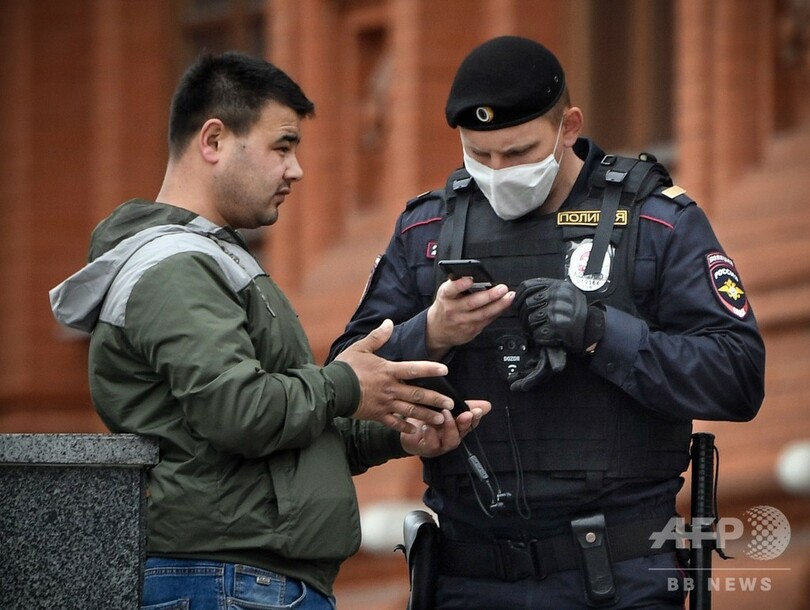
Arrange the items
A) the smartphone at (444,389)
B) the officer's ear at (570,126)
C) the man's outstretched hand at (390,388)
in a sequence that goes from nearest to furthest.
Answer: the man's outstretched hand at (390,388) < the smartphone at (444,389) < the officer's ear at (570,126)

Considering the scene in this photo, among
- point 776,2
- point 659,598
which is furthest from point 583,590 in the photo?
point 776,2

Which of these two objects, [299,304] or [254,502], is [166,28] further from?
[254,502]

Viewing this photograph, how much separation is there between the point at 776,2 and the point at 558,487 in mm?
4377

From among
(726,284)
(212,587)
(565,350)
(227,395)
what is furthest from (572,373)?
(212,587)

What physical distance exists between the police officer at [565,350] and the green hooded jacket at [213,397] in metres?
0.32

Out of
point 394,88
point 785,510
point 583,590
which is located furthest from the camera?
point 394,88

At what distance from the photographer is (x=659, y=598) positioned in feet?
11.7

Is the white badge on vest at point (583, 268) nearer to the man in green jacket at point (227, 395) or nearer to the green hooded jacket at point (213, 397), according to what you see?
the man in green jacket at point (227, 395)

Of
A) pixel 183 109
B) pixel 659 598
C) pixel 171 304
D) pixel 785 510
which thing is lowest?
A: pixel 785 510

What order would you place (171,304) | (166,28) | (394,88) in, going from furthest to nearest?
(166,28) < (394,88) < (171,304)

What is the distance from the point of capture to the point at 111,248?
3.53 meters

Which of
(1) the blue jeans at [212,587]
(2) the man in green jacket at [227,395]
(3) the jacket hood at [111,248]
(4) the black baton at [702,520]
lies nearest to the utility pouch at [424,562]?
(2) the man in green jacket at [227,395]

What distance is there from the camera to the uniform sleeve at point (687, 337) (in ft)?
11.4

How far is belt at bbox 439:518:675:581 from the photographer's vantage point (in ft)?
11.7
